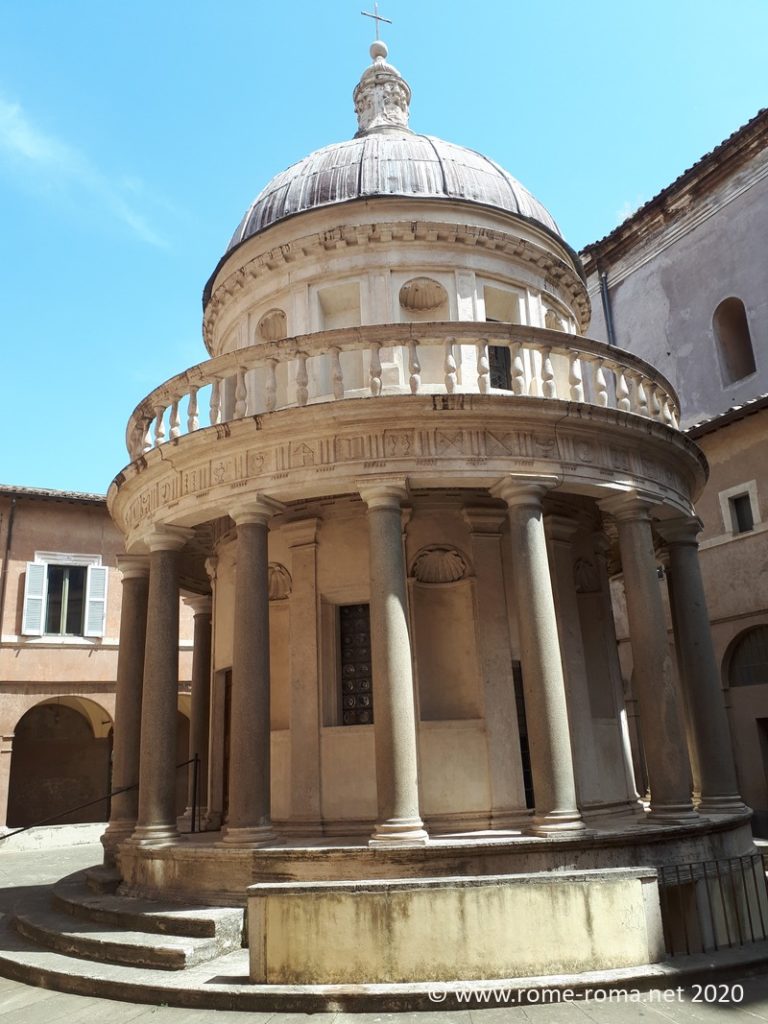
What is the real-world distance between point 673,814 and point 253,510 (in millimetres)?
6967

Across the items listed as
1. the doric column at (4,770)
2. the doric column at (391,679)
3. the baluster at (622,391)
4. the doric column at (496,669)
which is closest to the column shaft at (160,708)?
the doric column at (391,679)

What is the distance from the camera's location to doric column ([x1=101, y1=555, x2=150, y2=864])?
14.3 m

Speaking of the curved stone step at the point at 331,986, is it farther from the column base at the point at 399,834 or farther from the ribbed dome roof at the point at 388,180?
the ribbed dome roof at the point at 388,180

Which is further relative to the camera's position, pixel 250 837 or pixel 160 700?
pixel 160 700

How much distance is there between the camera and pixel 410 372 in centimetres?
1174

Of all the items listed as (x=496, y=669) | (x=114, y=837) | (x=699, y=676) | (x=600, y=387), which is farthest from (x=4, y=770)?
(x=600, y=387)

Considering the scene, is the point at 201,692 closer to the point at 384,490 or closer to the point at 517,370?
the point at 384,490

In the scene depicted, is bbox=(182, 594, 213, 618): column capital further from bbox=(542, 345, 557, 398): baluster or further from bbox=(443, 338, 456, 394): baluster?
bbox=(542, 345, 557, 398): baluster

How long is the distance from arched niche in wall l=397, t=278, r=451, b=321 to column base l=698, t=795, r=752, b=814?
9084 millimetres

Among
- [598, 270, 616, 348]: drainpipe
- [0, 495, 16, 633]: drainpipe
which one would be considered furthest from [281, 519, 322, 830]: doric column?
→ [598, 270, 616, 348]: drainpipe

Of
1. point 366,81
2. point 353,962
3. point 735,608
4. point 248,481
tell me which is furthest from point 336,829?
point 366,81

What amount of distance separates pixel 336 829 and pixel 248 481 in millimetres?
5182

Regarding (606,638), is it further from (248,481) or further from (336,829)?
(248,481)

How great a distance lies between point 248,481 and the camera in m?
11.9
